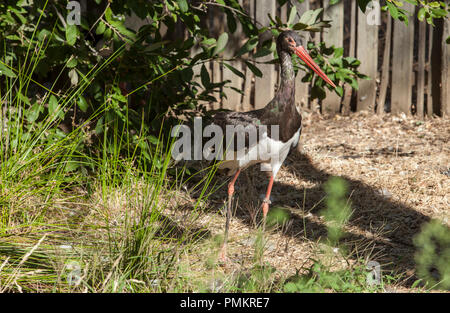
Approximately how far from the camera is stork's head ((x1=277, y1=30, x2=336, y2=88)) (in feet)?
14.0

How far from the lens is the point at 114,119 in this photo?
4.48m

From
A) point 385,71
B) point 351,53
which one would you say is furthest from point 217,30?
point 385,71

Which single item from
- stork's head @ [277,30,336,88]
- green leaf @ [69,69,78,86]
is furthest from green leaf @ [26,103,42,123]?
stork's head @ [277,30,336,88]

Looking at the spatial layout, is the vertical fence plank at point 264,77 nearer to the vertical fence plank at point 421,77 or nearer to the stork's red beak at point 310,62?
the vertical fence plank at point 421,77

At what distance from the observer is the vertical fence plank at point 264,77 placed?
677 cm

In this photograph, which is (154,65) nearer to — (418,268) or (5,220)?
(5,220)

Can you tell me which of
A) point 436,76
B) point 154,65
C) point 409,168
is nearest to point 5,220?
point 154,65

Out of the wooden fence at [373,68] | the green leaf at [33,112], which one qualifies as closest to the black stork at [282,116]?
the green leaf at [33,112]

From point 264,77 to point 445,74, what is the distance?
6.34 feet

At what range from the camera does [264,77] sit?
6918mm

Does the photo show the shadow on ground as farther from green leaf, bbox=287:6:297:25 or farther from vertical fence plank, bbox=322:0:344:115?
vertical fence plank, bbox=322:0:344:115

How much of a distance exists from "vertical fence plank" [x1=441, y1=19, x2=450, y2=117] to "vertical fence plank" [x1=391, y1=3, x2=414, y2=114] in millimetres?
339

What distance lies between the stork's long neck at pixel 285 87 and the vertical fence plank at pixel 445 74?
2858 mm

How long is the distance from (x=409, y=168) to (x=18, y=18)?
3.48 metres
